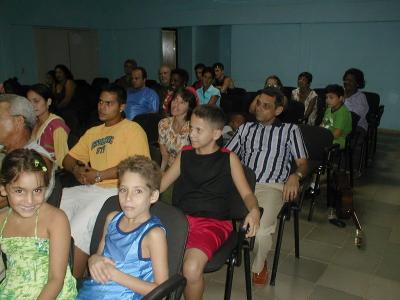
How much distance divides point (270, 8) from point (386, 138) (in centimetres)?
361

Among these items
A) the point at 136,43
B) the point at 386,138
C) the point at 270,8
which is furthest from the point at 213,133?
the point at 136,43

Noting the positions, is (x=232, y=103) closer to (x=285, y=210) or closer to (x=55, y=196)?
(x=285, y=210)

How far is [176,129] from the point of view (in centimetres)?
320

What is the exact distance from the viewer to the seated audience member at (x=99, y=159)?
229 centimetres

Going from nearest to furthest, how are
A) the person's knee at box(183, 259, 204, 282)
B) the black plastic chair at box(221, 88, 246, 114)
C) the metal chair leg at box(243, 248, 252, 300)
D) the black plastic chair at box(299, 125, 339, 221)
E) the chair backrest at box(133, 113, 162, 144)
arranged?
Answer: the person's knee at box(183, 259, 204, 282), the metal chair leg at box(243, 248, 252, 300), the black plastic chair at box(299, 125, 339, 221), the chair backrest at box(133, 113, 162, 144), the black plastic chair at box(221, 88, 246, 114)

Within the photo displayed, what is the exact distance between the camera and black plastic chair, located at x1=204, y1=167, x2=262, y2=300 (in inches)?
77.6

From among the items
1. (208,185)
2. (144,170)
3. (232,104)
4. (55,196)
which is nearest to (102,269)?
(144,170)

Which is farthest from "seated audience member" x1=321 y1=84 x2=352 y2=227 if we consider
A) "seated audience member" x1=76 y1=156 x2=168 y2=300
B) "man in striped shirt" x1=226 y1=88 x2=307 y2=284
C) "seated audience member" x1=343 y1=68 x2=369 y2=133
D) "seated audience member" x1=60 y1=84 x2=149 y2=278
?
"seated audience member" x1=76 y1=156 x2=168 y2=300

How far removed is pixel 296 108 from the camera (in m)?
5.03

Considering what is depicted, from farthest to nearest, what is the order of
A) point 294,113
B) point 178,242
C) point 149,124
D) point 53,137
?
point 294,113 < point 149,124 < point 53,137 < point 178,242

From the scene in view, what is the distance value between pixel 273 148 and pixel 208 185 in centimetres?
85

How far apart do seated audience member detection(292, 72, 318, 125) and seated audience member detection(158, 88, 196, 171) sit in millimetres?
2766

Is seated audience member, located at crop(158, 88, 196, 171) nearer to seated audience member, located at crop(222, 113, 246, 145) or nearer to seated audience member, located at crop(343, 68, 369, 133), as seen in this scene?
seated audience member, located at crop(222, 113, 246, 145)

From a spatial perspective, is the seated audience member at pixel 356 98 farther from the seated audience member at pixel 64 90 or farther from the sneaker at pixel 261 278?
the seated audience member at pixel 64 90
